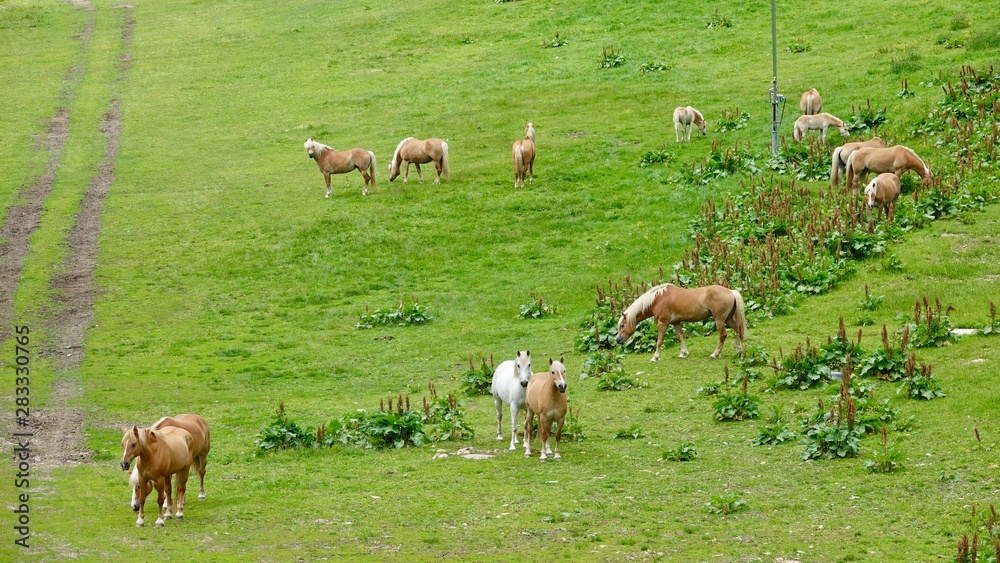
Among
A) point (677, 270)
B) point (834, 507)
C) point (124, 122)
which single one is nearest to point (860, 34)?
point (677, 270)

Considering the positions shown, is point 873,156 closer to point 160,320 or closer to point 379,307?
point 379,307

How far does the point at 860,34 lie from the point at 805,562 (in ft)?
126

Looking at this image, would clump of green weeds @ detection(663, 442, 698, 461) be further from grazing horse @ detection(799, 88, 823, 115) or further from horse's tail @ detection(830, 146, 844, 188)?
grazing horse @ detection(799, 88, 823, 115)

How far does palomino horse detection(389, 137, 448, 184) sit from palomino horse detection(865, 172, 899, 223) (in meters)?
14.1

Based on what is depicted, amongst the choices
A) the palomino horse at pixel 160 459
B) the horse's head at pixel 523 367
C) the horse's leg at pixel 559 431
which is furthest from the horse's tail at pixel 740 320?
the palomino horse at pixel 160 459

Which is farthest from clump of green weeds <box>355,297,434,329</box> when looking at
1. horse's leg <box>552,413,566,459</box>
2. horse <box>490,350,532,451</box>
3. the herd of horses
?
horse's leg <box>552,413,566,459</box>

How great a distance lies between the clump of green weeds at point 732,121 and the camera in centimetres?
3766

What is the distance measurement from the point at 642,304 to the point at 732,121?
1713 centimetres

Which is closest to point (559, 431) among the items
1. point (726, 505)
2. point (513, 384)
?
point (513, 384)

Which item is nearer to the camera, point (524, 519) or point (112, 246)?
point (524, 519)

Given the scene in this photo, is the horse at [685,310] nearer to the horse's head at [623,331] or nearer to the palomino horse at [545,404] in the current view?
the horse's head at [623,331]

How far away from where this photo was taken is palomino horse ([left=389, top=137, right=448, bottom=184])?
3628cm

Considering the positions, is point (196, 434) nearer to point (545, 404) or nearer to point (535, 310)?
point (545, 404)

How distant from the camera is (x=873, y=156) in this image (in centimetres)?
2869
